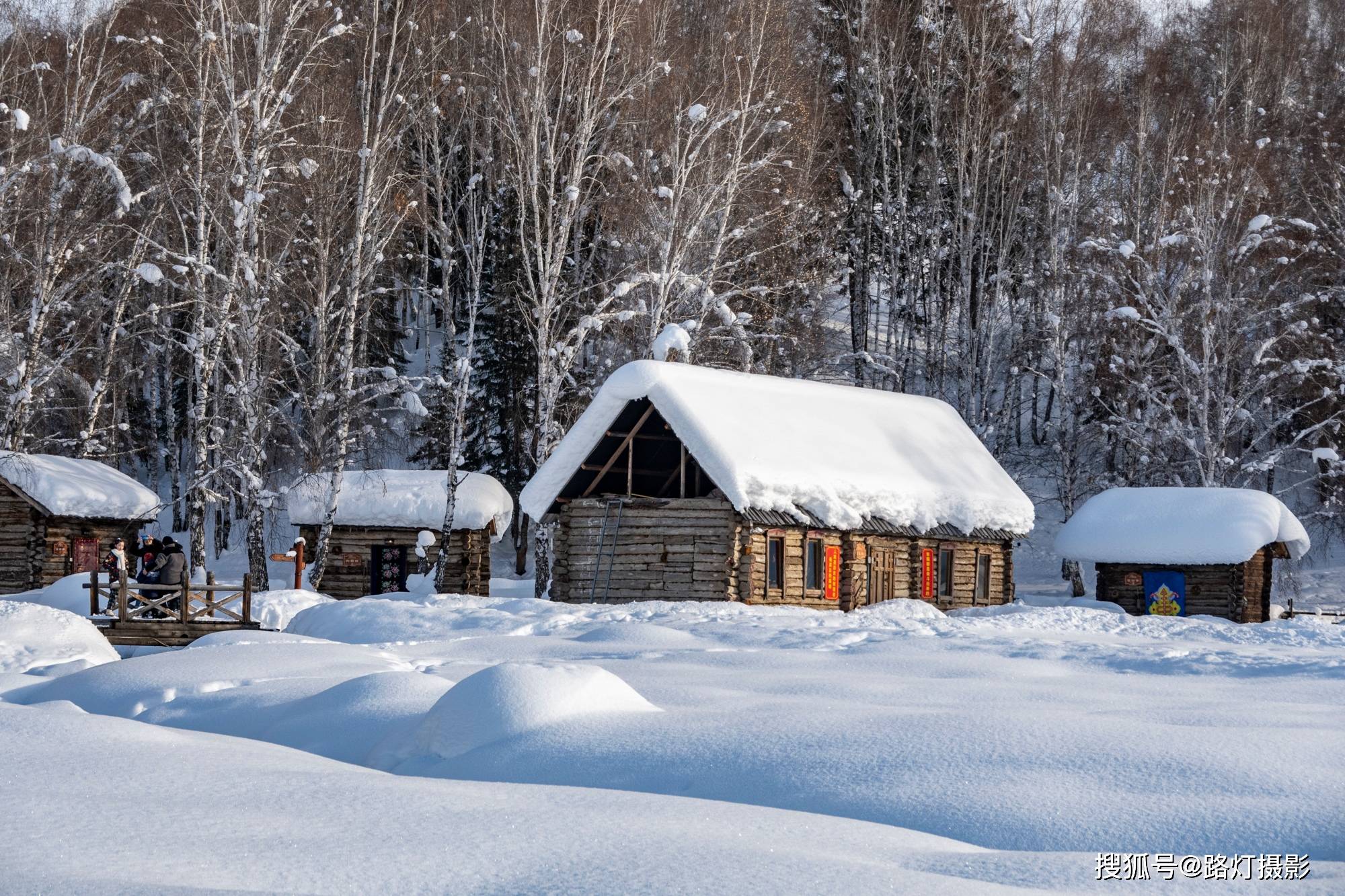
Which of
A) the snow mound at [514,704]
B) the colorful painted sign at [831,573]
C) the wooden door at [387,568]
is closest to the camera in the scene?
the snow mound at [514,704]

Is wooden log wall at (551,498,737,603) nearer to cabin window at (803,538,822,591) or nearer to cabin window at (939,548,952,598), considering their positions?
cabin window at (803,538,822,591)

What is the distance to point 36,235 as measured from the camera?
27.6m

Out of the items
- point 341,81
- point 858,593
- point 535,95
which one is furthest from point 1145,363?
point 341,81

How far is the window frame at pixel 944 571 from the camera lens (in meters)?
27.9

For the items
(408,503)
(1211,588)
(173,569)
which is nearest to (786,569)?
(173,569)

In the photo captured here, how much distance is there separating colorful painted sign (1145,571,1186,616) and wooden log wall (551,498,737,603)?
11678mm

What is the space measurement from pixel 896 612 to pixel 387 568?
53.7 ft

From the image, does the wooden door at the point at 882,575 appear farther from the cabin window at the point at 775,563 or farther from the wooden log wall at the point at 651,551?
the wooden log wall at the point at 651,551

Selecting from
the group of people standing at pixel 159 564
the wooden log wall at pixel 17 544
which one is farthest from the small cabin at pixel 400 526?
the group of people standing at pixel 159 564

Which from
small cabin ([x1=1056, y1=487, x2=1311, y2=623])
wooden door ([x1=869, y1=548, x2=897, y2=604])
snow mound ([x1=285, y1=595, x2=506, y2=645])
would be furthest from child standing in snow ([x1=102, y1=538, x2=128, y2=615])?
small cabin ([x1=1056, y1=487, x2=1311, y2=623])

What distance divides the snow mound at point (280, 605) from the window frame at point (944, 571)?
1245 centimetres

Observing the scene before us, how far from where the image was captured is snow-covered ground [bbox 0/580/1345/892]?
5.65 meters

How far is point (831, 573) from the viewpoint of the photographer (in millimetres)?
25250

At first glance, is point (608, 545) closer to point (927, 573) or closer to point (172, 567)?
point (927, 573)
